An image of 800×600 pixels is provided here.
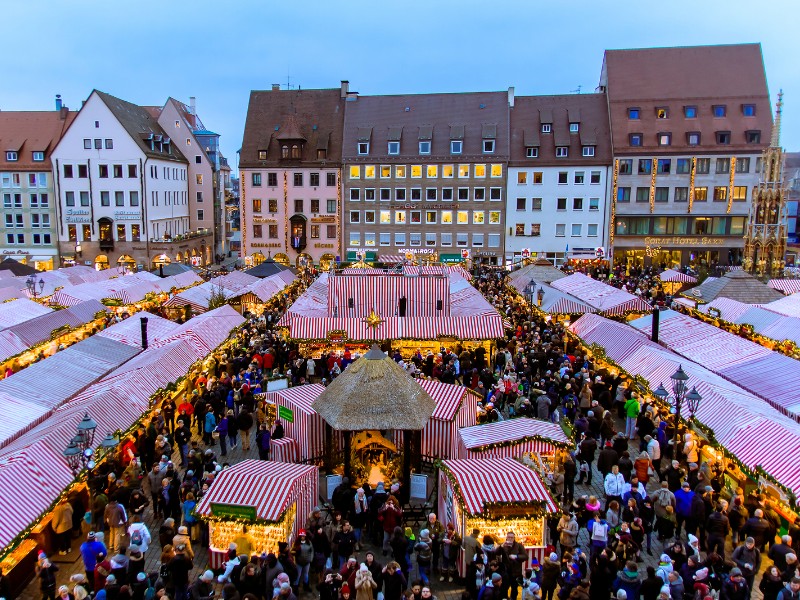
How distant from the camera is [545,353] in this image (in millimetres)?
20859

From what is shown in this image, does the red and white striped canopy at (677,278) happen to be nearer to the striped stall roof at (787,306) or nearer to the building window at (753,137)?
the striped stall roof at (787,306)

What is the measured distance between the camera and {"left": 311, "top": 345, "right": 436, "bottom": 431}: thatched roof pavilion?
1227cm

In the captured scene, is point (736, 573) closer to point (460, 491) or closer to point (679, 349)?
point (460, 491)

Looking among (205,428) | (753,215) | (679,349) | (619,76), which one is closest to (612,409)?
(679,349)

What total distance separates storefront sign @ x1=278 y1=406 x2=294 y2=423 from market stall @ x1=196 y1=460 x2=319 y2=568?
10.6 ft

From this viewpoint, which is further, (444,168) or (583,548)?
(444,168)

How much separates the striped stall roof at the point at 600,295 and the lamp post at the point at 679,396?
34.3 ft

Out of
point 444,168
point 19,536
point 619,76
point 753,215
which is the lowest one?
point 19,536

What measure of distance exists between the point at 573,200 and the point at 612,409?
3737 centimetres

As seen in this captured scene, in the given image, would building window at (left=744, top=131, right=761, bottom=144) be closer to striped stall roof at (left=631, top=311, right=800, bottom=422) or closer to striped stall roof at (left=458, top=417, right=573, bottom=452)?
striped stall roof at (left=631, top=311, right=800, bottom=422)

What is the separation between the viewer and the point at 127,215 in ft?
169

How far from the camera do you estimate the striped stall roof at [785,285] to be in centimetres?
2918

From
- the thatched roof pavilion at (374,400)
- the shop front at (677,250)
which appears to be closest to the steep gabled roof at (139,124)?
the shop front at (677,250)

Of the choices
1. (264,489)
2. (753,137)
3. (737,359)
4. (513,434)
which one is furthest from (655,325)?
(753,137)
